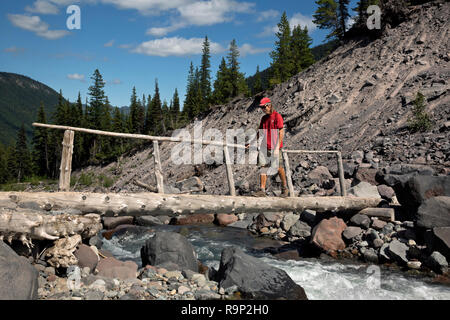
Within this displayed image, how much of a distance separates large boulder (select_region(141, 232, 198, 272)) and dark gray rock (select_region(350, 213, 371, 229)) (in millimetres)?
5300

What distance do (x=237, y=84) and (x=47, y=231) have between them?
5680cm

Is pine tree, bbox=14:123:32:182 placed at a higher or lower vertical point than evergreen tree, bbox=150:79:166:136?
lower

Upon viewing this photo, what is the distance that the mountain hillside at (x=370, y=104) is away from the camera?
14977 millimetres

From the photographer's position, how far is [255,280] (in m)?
5.77

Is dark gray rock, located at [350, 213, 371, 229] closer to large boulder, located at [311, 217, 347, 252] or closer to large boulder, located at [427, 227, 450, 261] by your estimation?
large boulder, located at [311, 217, 347, 252]

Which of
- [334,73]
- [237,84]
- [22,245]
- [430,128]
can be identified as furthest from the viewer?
[237,84]

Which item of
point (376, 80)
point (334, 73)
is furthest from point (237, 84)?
point (376, 80)

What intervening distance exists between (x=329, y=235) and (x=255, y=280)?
426 cm

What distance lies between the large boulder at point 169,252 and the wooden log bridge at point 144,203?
2.50 ft

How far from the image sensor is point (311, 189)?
14.2 meters

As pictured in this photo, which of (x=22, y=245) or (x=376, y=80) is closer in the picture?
(x=22, y=245)

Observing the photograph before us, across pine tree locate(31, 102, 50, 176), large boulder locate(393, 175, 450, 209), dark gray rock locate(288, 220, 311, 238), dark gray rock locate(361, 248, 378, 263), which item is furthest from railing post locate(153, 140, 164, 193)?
pine tree locate(31, 102, 50, 176)

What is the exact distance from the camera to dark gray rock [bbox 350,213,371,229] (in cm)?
940
